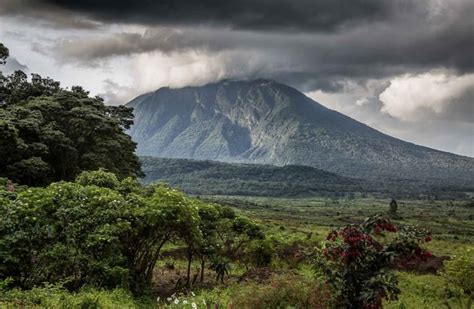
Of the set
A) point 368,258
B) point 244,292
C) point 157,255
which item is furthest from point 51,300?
point 368,258

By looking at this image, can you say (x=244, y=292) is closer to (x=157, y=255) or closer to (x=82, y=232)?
(x=157, y=255)

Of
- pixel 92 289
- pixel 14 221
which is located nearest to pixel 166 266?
pixel 92 289

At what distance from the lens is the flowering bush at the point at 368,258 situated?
396 inches

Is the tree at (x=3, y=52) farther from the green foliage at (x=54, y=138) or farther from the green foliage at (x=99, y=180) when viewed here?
the green foliage at (x=99, y=180)

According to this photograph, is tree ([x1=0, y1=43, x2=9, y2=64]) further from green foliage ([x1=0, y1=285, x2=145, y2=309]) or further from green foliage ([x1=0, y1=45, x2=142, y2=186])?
green foliage ([x1=0, y1=285, x2=145, y2=309])

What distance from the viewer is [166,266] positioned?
26781 mm

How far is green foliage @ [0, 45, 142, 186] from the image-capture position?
31172 millimetres

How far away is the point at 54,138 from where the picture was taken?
3428 cm

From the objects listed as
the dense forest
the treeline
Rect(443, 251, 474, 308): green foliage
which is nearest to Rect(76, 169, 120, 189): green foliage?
the dense forest

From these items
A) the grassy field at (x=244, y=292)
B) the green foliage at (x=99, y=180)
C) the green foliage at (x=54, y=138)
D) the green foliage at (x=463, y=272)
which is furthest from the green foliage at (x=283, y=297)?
the green foliage at (x=54, y=138)

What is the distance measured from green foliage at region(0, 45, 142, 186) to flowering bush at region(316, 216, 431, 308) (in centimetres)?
2535

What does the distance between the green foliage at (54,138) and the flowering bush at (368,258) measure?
25.3 metres

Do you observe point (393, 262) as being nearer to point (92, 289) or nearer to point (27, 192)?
point (92, 289)

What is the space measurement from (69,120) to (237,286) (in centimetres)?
2510
